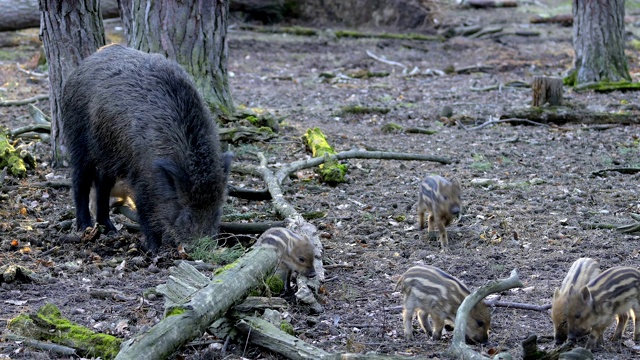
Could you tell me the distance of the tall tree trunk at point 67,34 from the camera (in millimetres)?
8445

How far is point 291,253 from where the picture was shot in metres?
5.70

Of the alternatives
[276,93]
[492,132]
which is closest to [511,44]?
[276,93]

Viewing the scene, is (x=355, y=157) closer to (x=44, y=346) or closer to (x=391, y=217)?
(x=391, y=217)

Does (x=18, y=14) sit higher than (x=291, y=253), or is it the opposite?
(x=18, y=14)

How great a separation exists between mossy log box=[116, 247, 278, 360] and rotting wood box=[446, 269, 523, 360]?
119 cm

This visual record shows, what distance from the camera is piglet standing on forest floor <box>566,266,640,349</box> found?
15.4ft

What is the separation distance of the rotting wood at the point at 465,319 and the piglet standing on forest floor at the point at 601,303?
36 centimetres

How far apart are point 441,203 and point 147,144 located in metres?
2.43

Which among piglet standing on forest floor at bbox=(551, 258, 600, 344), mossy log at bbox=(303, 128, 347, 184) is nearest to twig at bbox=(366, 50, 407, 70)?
mossy log at bbox=(303, 128, 347, 184)

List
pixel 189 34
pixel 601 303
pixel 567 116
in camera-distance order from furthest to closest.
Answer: pixel 567 116 → pixel 189 34 → pixel 601 303

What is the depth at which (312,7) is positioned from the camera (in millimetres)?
23281

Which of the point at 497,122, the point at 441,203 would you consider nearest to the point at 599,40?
the point at 497,122

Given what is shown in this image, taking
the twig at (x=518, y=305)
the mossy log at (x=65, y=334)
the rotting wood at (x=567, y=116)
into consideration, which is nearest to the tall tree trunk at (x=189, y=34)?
the rotting wood at (x=567, y=116)

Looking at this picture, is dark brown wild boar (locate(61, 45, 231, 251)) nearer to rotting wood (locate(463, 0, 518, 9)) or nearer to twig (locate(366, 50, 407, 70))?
twig (locate(366, 50, 407, 70))
